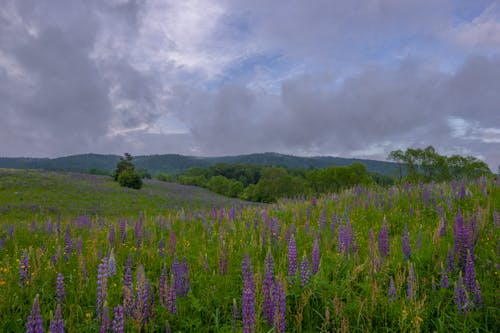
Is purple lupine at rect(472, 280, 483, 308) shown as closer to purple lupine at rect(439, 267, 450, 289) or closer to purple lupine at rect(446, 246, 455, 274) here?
purple lupine at rect(439, 267, 450, 289)

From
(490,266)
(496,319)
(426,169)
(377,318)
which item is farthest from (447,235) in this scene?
(426,169)

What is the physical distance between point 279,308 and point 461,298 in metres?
2.07

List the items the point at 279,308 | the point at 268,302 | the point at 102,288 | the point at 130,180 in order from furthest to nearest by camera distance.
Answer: the point at 130,180, the point at 102,288, the point at 268,302, the point at 279,308

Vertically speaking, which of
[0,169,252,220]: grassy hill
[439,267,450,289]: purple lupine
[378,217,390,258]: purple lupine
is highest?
[378,217,390,258]: purple lupine

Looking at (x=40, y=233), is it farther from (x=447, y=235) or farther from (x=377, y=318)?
(x=447, y=235)

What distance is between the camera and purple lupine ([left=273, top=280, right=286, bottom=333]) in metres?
2.93

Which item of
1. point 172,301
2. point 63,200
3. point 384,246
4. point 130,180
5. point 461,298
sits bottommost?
point 63,200

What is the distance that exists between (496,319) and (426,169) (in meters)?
84.9

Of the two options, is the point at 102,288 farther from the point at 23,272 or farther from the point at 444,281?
the point at 444,281

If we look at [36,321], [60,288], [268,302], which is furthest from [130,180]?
[268,302]

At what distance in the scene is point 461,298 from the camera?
3.47m

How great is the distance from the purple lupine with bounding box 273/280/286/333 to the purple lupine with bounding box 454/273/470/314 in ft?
6.45

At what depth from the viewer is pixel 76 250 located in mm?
5844

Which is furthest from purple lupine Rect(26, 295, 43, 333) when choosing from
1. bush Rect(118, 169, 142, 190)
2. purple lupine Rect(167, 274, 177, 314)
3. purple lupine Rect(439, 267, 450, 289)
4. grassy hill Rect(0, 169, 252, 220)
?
bush Rect(118, 169, 142, 190)
